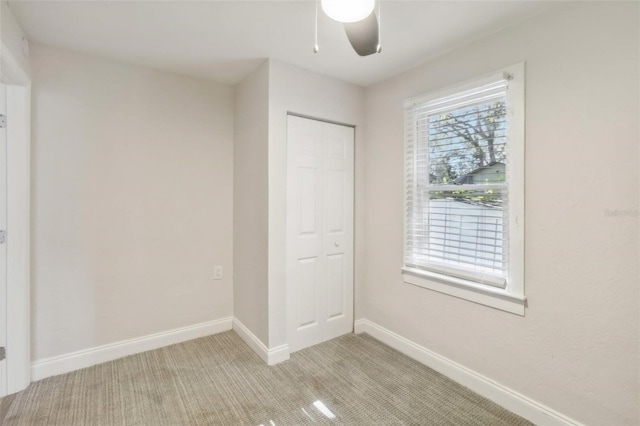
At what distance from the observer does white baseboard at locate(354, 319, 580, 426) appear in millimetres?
1691

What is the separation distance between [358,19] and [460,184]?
1.39m

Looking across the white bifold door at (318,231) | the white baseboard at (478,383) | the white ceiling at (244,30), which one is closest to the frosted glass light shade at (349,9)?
the white ceiling at (244,30)

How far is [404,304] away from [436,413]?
2.75 ft

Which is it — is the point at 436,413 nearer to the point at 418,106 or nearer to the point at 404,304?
the point at 404,304

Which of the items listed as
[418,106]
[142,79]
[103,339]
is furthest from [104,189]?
[418,106]

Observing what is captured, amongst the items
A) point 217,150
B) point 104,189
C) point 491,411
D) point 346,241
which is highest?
point 217,150

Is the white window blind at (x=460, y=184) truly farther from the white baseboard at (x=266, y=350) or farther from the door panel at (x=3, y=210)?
the door panel at (x=3, y=210)

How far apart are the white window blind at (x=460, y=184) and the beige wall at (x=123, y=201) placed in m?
1.75

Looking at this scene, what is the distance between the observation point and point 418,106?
238 centimetres

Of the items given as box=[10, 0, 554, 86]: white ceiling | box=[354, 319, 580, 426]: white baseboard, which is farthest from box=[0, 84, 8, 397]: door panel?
box=[354, 319, 580, 426]: white baseboard

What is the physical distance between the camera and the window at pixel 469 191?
5.99ft

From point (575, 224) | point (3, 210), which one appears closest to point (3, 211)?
point (3, 210)

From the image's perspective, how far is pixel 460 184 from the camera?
2145 mm

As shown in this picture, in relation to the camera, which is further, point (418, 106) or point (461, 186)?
point (418, 106)
